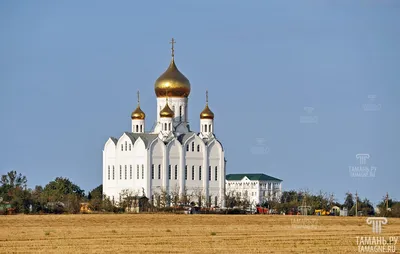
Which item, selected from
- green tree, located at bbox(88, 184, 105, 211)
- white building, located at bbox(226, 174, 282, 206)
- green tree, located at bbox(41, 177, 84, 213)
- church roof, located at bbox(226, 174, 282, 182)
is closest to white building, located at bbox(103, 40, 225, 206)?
green tree, located at bbox(88, 184, 105, 211)

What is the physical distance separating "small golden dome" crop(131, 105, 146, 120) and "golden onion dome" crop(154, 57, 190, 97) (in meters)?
2.15

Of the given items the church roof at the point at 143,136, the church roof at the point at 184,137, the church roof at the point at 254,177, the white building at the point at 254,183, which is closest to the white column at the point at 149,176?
the church roof at the point at 143,136

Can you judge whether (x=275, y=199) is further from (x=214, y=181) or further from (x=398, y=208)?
(x=398, y=208)

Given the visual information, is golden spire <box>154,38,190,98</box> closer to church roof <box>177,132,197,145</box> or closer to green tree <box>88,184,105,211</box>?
church roof <box>177,132,197,145</box>

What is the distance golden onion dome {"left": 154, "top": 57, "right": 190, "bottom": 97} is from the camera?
322ft

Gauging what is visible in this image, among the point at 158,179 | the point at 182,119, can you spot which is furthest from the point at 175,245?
the point at 182,119

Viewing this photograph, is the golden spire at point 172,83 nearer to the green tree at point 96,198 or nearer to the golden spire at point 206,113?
the golden spire at point 206,113

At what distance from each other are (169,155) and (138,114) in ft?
18.7

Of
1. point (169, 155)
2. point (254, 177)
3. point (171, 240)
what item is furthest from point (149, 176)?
point (254, 177)

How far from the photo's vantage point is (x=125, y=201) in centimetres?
8944

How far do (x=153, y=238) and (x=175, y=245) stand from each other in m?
4.29

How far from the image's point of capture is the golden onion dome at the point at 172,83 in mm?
98062

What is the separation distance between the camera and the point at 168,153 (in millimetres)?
95188

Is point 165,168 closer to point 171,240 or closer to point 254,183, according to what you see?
point 171,240
